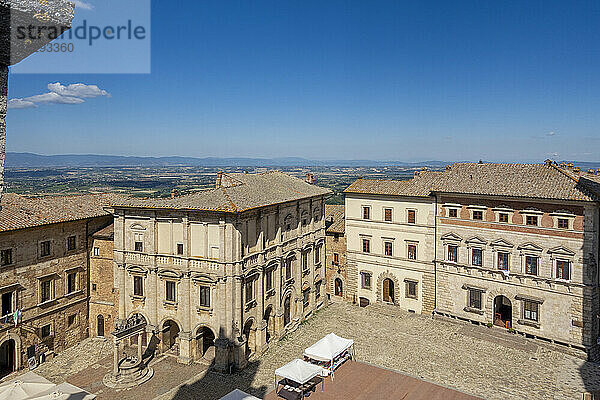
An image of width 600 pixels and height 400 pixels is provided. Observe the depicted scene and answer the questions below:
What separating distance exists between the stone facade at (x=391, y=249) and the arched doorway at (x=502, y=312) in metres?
5.79

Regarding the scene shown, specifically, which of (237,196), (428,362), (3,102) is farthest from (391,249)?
(3,102)

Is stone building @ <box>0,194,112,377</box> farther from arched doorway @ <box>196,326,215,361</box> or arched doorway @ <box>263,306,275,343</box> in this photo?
arched doorway @ <box>263,306,275,343</box>

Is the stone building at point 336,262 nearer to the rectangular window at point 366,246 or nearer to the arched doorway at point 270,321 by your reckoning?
the rectangular window at point 366,246

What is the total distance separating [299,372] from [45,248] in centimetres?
2135

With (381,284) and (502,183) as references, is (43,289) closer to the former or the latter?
(381,284)

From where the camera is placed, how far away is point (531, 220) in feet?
114

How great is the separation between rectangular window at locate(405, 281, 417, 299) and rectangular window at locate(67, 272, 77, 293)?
30101 millimetres

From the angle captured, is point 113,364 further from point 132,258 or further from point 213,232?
point 213,232

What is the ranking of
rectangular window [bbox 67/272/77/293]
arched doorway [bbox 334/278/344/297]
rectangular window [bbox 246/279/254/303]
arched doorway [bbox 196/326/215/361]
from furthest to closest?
arched doorway [bbox 334/278/344/297]
rectangular window [bbox 67/272/77/293]
rectangular window [bbox 246/279/254/303]
arched doorway [bbox 196/326/215/361]

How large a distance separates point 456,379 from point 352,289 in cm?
1699

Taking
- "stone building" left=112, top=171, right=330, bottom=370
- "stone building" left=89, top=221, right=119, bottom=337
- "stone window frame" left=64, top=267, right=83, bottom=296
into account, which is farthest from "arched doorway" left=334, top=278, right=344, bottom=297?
"stone window frame" left=64, top=267, right=83, bottom=296

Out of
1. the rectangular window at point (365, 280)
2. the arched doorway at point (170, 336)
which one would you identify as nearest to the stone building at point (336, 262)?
the rectangular window at point (365, 280)

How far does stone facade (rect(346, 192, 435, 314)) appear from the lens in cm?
4100

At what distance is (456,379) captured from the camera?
2927 centimetres
